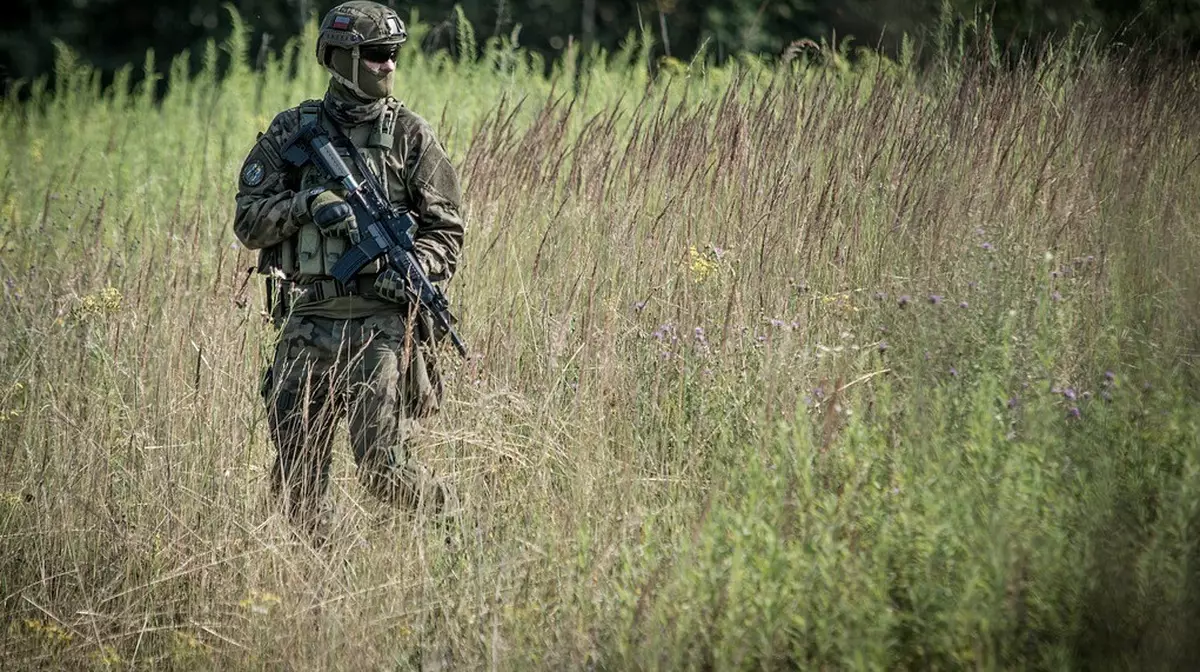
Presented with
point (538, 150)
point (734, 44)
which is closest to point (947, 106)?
point (538, 150)

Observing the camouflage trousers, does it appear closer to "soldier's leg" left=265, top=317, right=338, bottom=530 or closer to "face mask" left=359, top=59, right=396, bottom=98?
"soldier's leg" left=265, top=317, right=338, bottom=530

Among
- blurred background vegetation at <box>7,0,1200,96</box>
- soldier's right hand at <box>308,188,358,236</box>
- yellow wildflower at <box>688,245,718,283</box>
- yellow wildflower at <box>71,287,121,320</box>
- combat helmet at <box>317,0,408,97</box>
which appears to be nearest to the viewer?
soldier's right hand at <box>308,188,358,236</box>

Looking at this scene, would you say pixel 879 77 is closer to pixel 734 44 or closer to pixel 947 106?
pixel 947 106

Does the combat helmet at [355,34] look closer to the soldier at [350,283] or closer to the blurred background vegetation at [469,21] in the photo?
the soldier at [350,283]

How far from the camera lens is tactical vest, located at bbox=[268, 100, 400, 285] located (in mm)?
4391

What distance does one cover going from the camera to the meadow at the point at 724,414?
11.3 feet

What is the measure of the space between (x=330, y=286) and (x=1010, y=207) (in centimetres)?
267

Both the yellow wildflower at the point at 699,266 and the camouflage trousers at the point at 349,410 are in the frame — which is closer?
the camouflage trousers at the point at 349,410

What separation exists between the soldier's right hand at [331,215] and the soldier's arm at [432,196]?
0.84 ft

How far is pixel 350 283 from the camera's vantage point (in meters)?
4.41

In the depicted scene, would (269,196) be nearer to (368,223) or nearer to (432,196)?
(368,223)

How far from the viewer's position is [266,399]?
455 cm

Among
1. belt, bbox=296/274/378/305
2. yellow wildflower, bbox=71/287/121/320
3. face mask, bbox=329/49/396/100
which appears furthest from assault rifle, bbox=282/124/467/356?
yellow wildflower, bbox=71/287/121/320

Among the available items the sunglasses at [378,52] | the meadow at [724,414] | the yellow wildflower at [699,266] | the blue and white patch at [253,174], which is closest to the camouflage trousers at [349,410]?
the meadow at [724,414]
